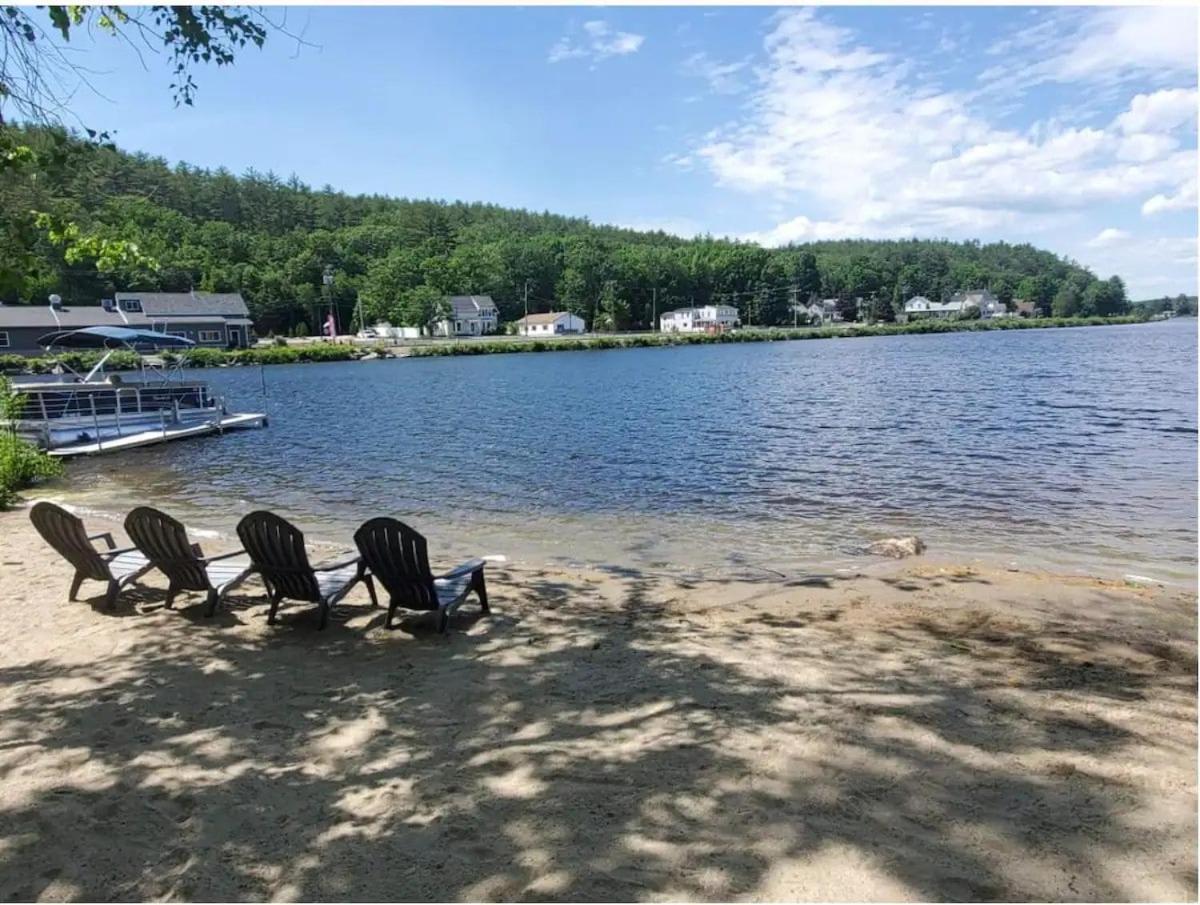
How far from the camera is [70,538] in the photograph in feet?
22.1

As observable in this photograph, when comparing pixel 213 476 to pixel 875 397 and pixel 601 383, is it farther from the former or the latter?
pixel 601 383

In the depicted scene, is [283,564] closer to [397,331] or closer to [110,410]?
[110,410]

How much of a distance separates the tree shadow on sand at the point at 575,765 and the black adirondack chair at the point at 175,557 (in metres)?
0.52

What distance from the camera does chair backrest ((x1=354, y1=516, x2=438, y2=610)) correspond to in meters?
5.91

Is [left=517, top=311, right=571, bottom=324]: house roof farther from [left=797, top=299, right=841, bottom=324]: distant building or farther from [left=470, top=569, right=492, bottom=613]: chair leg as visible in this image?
[left=470, top=569, right=492, bottom=613]: chair leg

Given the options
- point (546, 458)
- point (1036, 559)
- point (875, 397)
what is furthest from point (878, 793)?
point (875, 397)

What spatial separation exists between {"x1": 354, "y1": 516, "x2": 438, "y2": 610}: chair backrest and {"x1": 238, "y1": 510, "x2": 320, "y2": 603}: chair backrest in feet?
1.65

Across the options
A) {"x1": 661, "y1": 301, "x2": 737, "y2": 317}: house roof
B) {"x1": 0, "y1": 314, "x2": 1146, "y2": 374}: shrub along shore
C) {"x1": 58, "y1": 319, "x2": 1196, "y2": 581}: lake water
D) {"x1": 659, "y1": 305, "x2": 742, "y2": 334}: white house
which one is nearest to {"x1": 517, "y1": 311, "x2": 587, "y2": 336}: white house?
{"x1": 0, "y1": 314, "x2": 1146, "y2": 374}: shrub along shore

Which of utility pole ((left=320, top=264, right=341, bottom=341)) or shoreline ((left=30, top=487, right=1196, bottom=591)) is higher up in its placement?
utility pole ((left=320, top=264, right=341, bottom=341))

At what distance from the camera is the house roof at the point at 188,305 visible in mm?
83000

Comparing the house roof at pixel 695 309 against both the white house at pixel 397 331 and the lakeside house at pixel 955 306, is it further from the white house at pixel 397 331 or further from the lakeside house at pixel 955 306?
the white house at pixel 397 331

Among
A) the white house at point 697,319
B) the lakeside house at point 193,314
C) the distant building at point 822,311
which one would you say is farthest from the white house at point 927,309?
the lakeside house at point 193,314

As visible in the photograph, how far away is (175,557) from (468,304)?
121 meters

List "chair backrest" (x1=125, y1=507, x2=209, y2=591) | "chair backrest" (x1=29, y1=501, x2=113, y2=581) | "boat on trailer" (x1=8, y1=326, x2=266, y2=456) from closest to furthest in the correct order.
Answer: "chair backrest" (x1=125, y1=507, x2=209, y2=591)
"chair backrest" (x1=29, y1=501, x2=113, y2=581)
"boat on trailer" (x1=8, y1=326, x2=266, y2=456)
